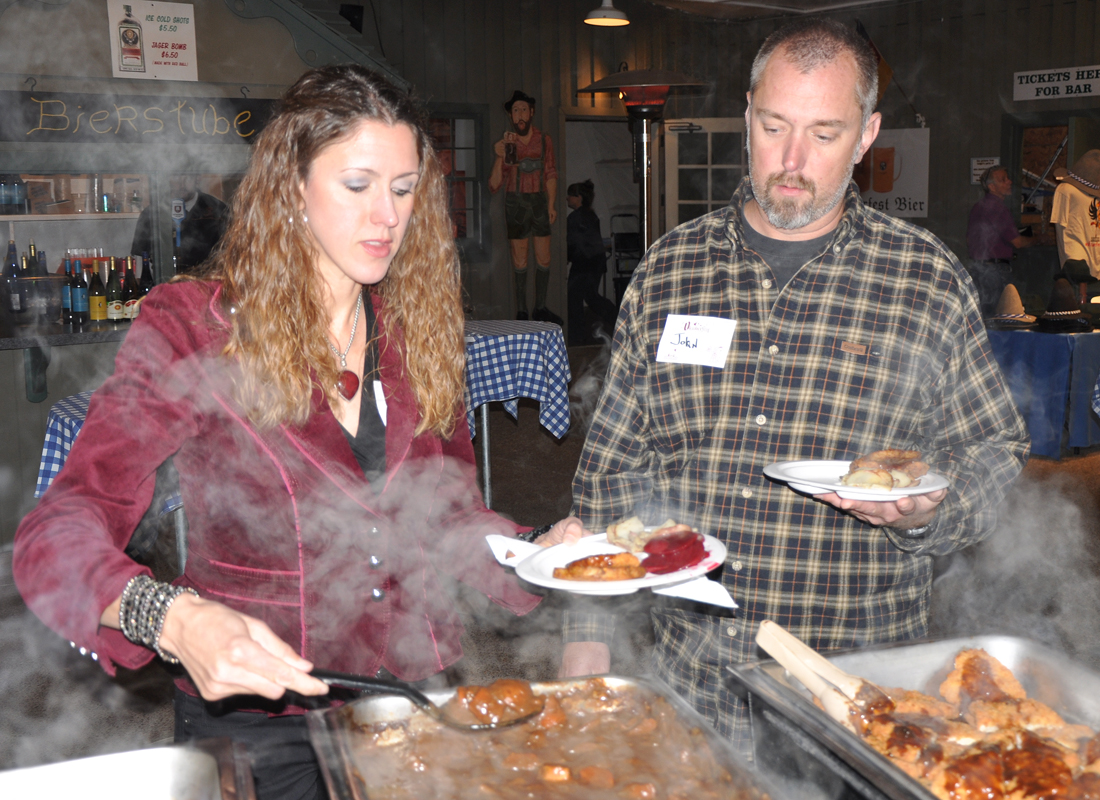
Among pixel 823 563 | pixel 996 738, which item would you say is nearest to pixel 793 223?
pixel 823 563

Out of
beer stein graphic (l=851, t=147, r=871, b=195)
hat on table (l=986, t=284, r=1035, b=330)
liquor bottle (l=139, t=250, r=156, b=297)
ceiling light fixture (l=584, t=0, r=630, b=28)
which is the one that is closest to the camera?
liquor bottle (l=139, t=250, r=156, b=297)

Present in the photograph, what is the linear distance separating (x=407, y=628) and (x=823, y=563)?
0.76 m

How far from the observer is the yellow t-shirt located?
761 centimetres

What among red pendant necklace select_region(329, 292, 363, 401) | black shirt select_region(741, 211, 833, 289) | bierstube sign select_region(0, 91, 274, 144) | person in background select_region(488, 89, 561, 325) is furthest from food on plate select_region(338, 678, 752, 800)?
person in background select_region(488, 89, 561, 325)

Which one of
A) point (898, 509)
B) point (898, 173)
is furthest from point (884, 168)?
point (898, 509)

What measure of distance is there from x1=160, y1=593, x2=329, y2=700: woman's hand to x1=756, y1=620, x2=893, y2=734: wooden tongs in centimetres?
59

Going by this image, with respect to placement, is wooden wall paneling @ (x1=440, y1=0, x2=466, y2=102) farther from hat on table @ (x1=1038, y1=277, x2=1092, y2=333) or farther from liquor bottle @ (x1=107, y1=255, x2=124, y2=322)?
hat on table @ (x1=1038, y1=277, x2=1092, y2=333)

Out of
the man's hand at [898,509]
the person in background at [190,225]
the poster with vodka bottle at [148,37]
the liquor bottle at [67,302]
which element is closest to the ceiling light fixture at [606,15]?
the poster with vodka bottle at [148,37]

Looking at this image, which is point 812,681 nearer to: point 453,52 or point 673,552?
point 673,552

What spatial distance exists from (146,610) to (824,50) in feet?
4.58

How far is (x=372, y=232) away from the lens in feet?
4.72

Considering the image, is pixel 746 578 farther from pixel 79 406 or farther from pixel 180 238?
pixel 180 238

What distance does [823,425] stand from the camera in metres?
1.71

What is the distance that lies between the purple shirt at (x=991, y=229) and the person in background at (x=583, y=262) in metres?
3.86
